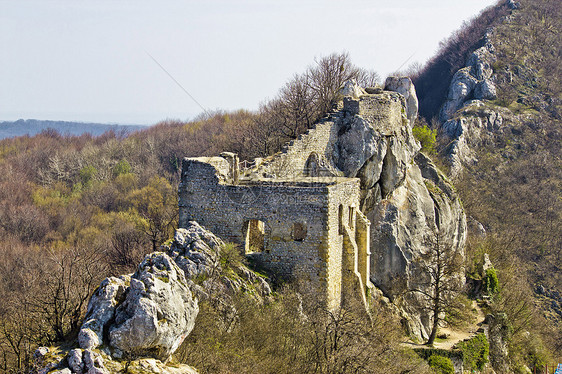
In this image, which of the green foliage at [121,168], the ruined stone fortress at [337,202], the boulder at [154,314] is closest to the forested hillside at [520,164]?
the ruined stone fortress at [337,202]

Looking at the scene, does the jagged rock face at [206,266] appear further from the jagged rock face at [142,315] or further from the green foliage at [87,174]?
the green foliage at [87,174]

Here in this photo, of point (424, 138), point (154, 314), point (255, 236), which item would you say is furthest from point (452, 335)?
point (424, 138)

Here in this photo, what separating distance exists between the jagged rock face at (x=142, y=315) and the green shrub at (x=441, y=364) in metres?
13.3

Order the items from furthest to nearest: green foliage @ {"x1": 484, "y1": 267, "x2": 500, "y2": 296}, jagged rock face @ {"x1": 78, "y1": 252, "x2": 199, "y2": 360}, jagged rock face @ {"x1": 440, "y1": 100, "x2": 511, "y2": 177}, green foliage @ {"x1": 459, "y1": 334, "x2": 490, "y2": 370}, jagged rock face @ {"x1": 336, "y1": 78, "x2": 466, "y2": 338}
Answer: jagged rock face @ {"x1": 440, "y1": 100, "x2": 511, "y2": 177}
green foliage @ {"x1": 484, "y1": 267, "x2": 500, "y2": 296}
jagged rock face @ {"x1": 336, "y1": 78, "x2": 466, "y2": 338}
green foliage @ {"x1": 459, "y1": 334, "x2": 490, "y2": 370}
jagged rock face @ {"x1": 78, "y1": 252, "x2": 199, "y2": 360}

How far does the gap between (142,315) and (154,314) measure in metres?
0.29

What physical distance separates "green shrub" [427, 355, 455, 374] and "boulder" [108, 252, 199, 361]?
43.2ft

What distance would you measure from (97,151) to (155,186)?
2058cm

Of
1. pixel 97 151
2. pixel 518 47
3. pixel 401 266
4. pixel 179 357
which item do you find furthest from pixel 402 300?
pixel 518 47

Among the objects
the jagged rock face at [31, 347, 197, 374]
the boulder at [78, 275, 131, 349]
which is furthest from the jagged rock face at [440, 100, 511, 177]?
the jagged rock face at [31, 347, 197, 374]

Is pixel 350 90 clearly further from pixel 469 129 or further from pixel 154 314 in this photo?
pixel 469 129

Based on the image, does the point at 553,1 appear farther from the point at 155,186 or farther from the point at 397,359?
the point at 397,359

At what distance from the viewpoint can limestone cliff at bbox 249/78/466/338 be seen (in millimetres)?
26312

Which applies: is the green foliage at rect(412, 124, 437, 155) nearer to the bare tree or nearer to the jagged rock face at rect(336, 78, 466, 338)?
the jagged rock face at rect(336, 78, 466, 338)

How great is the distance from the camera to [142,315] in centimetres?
1223
